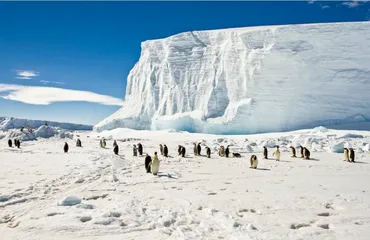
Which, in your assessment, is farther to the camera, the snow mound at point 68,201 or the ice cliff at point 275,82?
the ice cliff at point 275,82

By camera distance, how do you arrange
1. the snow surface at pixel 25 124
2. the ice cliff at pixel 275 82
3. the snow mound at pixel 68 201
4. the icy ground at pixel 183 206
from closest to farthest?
the icy ground at pixel 183 206 → the snow mound at pixel 68 201 → the ice cliff at pixel 275 82 → the snow surface at pixel 25 124

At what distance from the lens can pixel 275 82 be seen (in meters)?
35.5

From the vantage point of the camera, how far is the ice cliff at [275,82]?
112 ft

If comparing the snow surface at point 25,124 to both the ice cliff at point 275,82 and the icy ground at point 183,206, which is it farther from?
the icy ground at point 183,206

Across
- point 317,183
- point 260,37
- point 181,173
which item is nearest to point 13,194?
point 181,173

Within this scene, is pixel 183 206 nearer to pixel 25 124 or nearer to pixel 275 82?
pixel 275 82

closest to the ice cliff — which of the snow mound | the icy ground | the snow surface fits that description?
the icy ground

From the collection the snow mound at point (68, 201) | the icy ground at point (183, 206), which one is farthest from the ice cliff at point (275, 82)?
the snow mound at point (68, 201)

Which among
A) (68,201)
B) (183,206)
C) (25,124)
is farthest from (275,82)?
(25,124)

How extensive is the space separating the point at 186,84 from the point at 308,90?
49.4ft

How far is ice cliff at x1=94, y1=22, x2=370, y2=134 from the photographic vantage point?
3425cm

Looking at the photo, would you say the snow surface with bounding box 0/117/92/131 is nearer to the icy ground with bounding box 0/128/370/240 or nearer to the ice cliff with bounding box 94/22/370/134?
the ice cliff with bounding box 94/22/370/134

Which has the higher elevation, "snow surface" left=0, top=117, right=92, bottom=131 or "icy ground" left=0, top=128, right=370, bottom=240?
"snow surface" left=0, top=117, right=92, bottom=131

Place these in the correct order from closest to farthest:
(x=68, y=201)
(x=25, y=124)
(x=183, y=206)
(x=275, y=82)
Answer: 1. (x=68, y=201)
2. (x=183, y=206)
3. (x=275, y=82)
4. (x=25, y=124)
